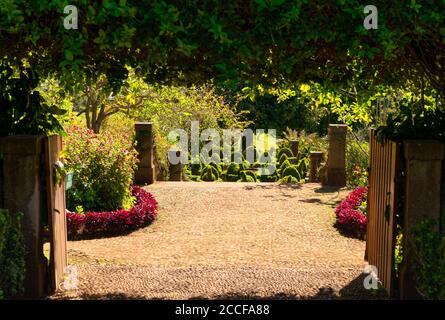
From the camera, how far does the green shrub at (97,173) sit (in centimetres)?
1061

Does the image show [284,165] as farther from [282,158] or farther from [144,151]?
[144,151]

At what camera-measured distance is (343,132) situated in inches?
543

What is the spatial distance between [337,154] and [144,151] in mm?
4229

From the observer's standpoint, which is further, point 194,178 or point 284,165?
point 284,165

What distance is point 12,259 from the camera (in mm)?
5484

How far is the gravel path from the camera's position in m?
6.61

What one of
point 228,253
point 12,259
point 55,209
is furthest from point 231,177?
point 12,259

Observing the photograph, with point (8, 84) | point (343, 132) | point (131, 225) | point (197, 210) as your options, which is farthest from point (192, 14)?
point (343, 132)

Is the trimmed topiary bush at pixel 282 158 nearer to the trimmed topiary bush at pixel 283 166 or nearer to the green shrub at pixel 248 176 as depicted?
the trimmed topiary bush at pixel 283 166

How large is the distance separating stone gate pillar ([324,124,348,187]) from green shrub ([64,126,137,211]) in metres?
4.80

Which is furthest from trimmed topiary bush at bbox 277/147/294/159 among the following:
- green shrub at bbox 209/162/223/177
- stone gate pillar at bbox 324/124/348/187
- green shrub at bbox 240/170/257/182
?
stone gate pillar at bbox 324/124/348/187

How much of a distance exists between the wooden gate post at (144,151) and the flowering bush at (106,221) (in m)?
3.55

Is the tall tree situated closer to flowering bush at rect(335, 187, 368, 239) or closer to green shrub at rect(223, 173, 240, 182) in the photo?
flowering bush at rect(335, 187, 368, 239)

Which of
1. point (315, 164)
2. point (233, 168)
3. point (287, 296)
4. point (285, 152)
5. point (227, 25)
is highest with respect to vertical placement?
point (227, 25)
